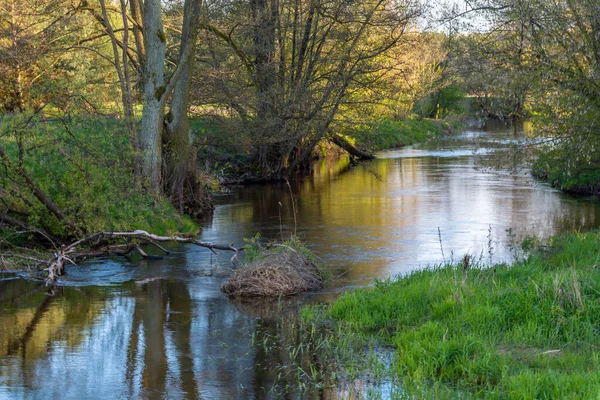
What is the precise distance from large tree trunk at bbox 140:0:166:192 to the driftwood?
3311 millimetres

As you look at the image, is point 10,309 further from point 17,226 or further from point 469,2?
point 469,2

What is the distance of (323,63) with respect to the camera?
86.9ft

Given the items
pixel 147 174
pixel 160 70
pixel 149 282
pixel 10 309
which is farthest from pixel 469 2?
pixel 10 309

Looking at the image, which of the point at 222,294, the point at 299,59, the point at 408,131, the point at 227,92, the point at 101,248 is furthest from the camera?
the point at 408,131

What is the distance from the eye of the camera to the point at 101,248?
14.9 metres

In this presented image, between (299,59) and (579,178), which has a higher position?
(299,59)

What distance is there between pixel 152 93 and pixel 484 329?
42.1 feet

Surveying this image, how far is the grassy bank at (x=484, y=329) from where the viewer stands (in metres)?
7.12

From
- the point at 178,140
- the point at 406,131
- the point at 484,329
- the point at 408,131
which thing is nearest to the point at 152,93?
the point at 178,140

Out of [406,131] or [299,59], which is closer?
[299,59]

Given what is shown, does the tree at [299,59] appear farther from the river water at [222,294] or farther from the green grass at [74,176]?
the green grass at [74,176]

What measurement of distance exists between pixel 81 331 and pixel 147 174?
9087mm

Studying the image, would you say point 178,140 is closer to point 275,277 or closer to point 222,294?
point 222,294

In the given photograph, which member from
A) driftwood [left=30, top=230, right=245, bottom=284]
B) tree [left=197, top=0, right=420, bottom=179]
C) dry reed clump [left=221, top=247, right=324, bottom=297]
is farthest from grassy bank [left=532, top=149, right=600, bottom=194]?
driftwood [left=30, top=230, right=245, bottom=284]
